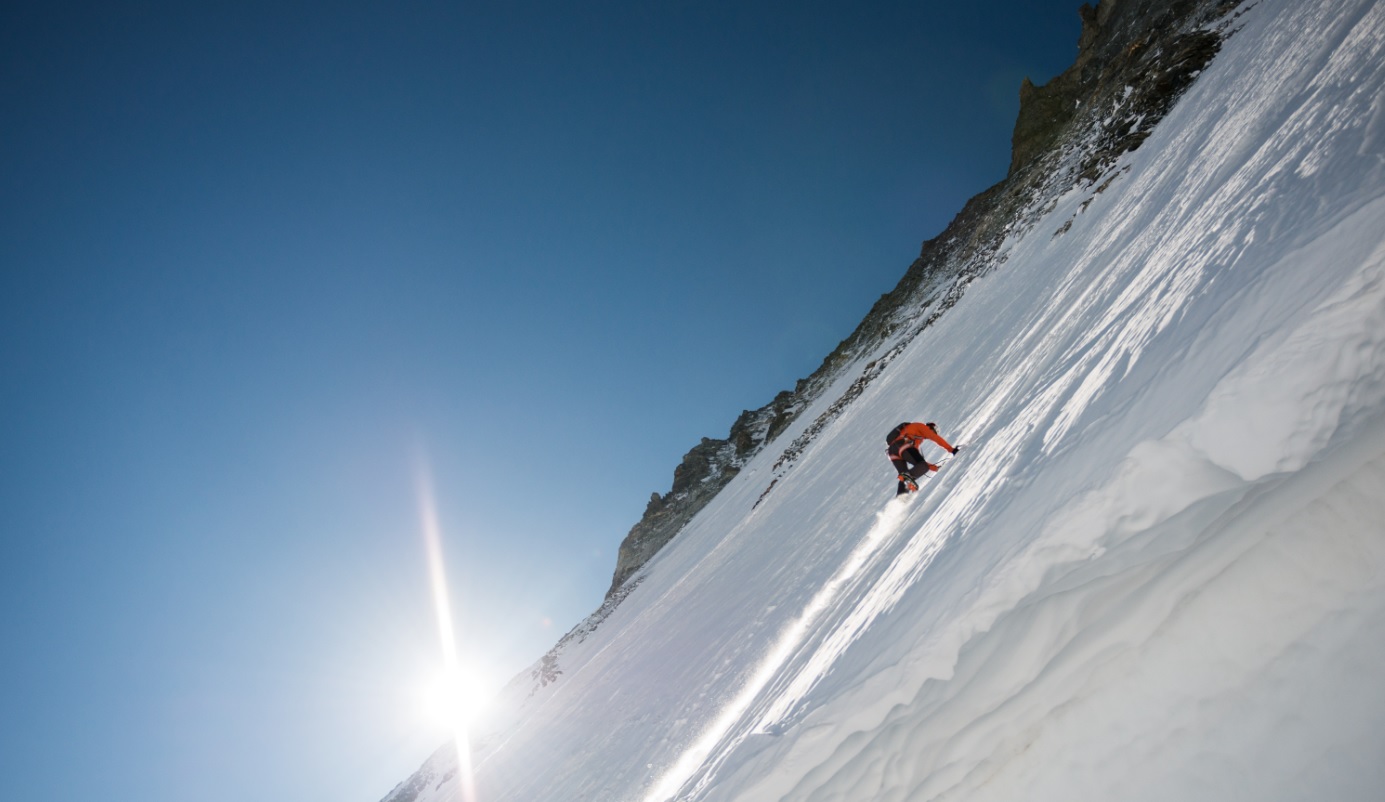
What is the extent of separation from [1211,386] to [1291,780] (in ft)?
5.06

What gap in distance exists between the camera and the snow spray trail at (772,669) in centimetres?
612

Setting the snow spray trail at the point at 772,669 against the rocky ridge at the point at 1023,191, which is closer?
the snow spray trail at the point at 772,669

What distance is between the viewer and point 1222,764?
2301mm

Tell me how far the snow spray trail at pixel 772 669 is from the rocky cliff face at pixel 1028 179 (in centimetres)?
1416

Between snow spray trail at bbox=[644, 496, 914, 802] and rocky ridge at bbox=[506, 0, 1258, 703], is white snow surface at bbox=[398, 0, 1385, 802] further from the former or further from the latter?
rocky ridge at bbox=[506, 0, 1258, 703]

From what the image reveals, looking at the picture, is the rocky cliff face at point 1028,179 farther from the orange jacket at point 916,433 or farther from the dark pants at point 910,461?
the dark pants at point 910,461

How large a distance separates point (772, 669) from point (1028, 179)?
3079cm

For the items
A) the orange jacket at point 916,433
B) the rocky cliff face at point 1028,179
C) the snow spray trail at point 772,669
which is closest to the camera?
the snow spray trail at point 772,669

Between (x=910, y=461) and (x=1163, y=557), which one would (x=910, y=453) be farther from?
(x=1163, y=557)

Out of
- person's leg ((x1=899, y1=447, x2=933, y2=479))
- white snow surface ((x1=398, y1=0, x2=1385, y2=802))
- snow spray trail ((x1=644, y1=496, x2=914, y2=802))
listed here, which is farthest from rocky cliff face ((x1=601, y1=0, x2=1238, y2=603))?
snow spray trail ((x1=644, y1=496, x2=914, y2=802))

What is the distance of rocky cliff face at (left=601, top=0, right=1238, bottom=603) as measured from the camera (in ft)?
65.0

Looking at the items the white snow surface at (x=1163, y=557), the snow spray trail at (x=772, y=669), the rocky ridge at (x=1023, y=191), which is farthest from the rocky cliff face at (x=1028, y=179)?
the snow spray trail at (x=772, y=669)

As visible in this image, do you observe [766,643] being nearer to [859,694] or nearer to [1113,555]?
[859,694]

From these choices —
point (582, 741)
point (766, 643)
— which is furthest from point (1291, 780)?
point (582, 741)
